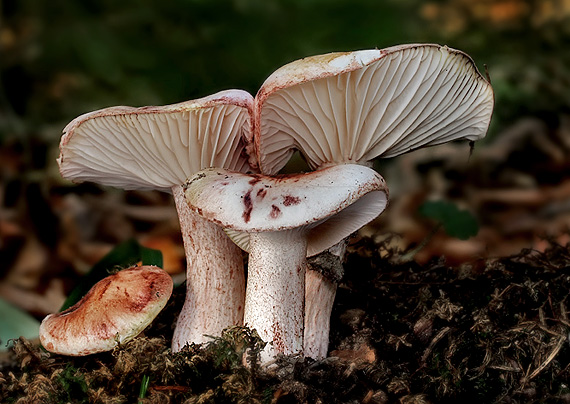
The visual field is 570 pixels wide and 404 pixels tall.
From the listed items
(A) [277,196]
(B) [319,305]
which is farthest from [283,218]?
(B) [319,305]

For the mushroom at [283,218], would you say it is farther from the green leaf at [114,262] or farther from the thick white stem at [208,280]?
the green leaf at [114,262]

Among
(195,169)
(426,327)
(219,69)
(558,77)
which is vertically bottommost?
(426,327)

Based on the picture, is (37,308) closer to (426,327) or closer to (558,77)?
(426,327)

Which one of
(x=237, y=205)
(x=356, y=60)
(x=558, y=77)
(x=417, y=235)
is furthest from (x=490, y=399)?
(x=558, y=77)

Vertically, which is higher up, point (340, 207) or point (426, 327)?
point (340, 207)

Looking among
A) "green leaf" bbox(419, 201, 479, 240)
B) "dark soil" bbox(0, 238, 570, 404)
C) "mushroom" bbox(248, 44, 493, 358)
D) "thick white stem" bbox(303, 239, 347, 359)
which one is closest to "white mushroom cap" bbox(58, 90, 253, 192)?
"mushroom" bbox(248, 44, 493, 358)

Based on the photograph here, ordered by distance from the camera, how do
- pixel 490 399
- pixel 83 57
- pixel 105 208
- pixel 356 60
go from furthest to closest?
pixel 105 208
pixel 83 57
pixel 490 399
pixel 356 60

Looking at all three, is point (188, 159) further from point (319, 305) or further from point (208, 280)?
point (319, 305)
